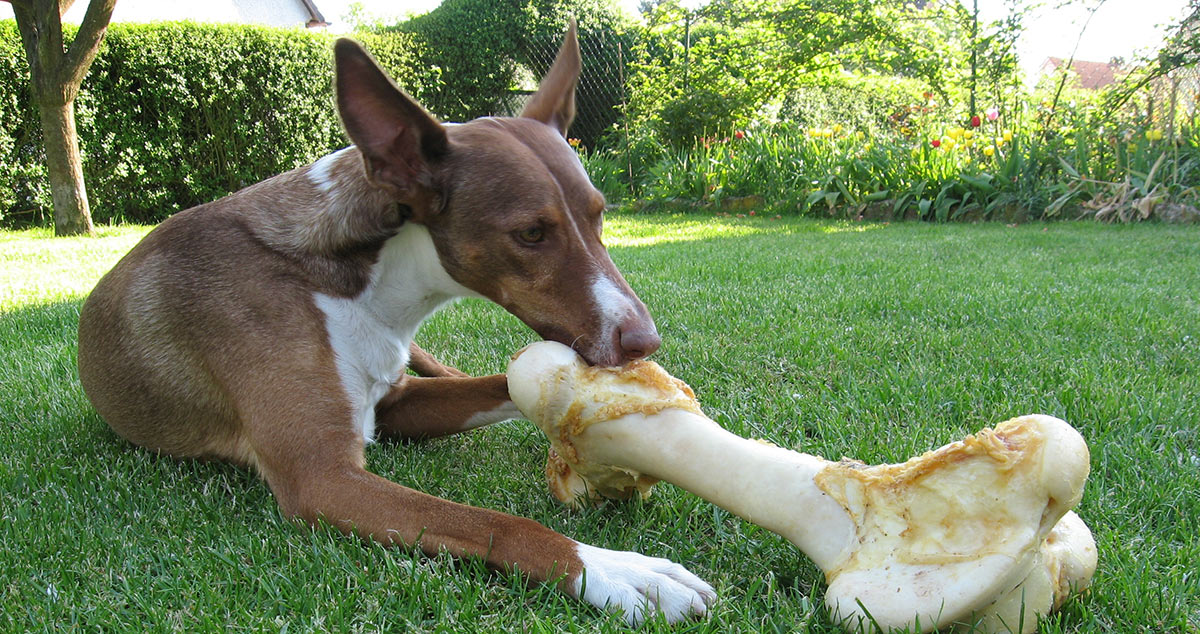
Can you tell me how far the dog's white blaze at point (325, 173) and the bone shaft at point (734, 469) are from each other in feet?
3.90

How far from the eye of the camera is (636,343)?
1.99 m

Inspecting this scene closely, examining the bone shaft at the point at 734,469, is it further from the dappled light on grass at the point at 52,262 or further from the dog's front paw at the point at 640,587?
the dappled light on grass at the point at 52,262

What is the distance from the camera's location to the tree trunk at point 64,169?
28.3ft

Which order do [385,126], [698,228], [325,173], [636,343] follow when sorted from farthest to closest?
[698,228] → [325,173] → [385,126] → [636,343]

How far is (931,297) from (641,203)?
7.06 meters

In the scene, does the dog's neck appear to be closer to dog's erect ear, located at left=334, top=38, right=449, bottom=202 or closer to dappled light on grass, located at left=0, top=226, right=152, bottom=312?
dog's erect ear, located at left=334, top=38, right=449, bottom=202

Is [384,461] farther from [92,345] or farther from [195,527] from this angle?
[92,345]

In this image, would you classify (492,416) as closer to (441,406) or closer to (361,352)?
(441,406)

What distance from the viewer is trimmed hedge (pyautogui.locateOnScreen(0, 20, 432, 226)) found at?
985 cm

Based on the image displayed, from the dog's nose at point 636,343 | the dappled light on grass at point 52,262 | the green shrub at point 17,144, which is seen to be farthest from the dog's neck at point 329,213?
the green shrub at point 17,144

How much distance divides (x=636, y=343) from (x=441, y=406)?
0.87 meters

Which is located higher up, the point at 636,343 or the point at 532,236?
the point at 532,236

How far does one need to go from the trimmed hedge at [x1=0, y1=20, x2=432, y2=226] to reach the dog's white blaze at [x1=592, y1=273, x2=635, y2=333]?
8.76 m

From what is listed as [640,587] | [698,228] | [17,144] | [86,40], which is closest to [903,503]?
[640,587]
